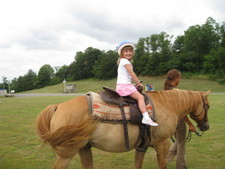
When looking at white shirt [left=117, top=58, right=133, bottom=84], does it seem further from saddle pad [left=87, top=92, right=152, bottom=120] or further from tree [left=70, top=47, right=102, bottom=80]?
tree [left=70, top=47, right=102, bottom=80]

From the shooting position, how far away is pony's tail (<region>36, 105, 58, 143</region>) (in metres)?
2.87

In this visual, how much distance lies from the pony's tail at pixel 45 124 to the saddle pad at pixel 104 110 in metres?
0.65

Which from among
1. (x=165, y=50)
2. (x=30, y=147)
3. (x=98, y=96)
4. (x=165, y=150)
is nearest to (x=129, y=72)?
(x=98, y=96)

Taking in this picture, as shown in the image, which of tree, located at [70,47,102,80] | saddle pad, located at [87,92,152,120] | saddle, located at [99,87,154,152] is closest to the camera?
saddle pad, located at [87,92,152,120]

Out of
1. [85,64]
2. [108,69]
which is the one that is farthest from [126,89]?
[85,64]

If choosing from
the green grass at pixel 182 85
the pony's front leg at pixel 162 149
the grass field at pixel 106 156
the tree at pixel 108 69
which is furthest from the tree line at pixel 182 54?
the pony's front leg at pixel 162 149

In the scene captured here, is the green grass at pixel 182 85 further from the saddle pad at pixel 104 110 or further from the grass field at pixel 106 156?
the saddle pad at pixel 104 110

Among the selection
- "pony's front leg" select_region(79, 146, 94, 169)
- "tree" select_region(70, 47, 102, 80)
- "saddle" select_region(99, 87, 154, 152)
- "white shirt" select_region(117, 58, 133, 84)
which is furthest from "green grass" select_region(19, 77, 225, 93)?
"pony's front leg" select_region(79, 146, 94, 169)

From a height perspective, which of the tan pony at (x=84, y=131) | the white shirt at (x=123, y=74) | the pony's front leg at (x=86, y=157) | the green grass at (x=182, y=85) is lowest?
the green grass at (x=182, y=85)

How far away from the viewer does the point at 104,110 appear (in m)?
3.04

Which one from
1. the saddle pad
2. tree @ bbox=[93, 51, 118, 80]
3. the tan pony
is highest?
tree @ bbox=[93, 51, 118, 80]

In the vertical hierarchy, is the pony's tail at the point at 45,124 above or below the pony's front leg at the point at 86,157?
above

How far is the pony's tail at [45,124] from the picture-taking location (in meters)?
2.87

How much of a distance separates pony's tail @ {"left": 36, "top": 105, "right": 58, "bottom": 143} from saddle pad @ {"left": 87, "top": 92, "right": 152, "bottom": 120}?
0.65 metres
